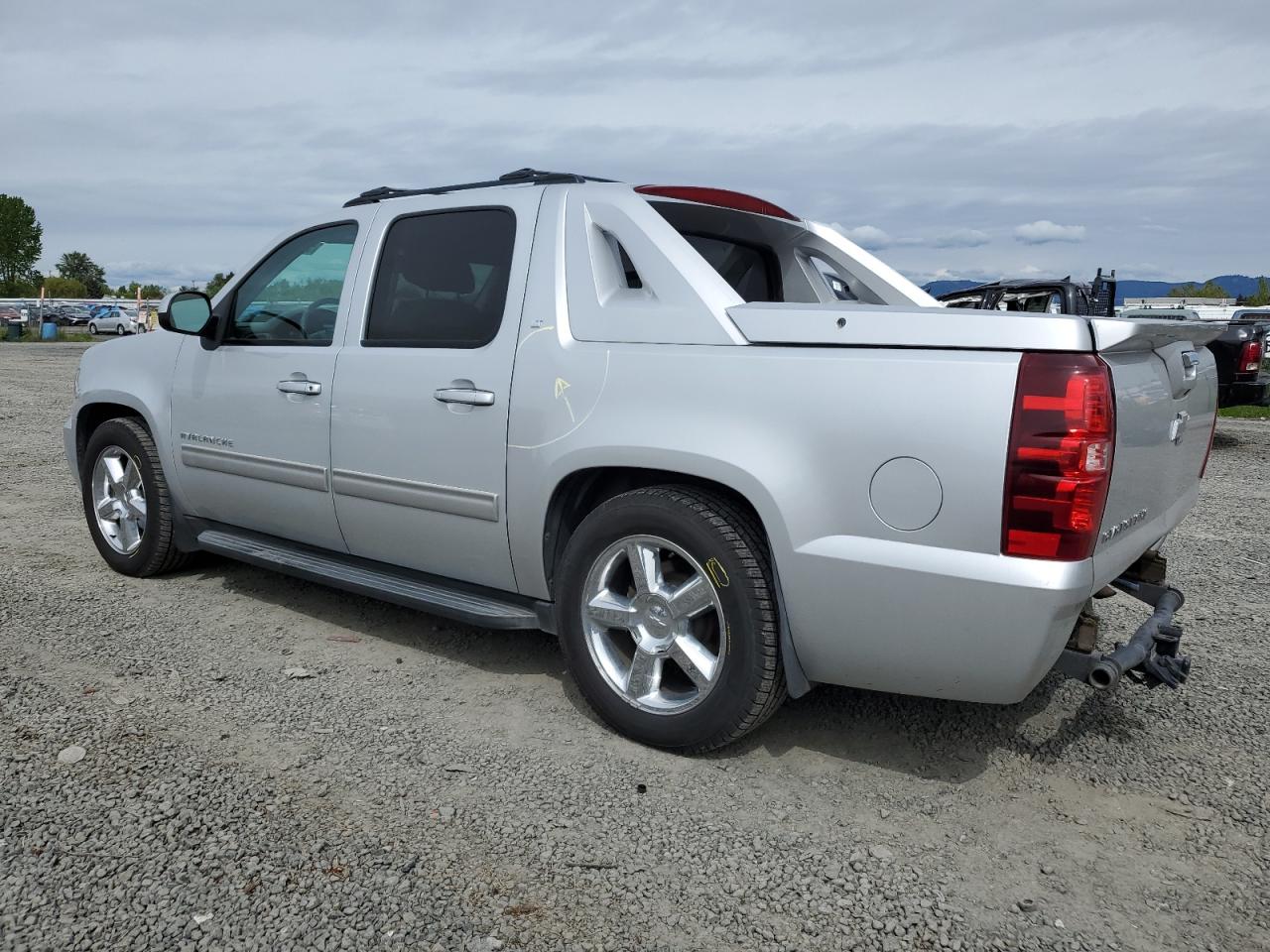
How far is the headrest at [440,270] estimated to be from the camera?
3955mm

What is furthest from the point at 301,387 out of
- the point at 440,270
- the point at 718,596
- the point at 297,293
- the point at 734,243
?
the point at 718,596

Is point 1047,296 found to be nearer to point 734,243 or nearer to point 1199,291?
point 734,243

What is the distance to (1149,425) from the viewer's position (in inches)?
118

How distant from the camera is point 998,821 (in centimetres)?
299

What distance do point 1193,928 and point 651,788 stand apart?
1.45m

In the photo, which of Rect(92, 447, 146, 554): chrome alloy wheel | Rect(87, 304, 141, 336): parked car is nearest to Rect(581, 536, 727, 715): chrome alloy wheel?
Rect(92, 447, 146, 554): chrome alloy wheel

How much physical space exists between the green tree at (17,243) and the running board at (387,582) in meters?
122

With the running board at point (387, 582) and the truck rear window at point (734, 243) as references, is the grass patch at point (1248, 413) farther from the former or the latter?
the running board at point (387, 582)

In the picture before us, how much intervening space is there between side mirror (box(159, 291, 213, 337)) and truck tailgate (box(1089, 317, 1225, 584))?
148 inches

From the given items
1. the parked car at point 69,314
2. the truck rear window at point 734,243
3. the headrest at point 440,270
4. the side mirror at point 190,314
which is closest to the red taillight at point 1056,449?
the truck rear window at point 734,243

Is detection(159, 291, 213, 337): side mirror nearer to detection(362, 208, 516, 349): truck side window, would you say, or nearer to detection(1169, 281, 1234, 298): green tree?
detection(362, 208, 516, 349): truck side window

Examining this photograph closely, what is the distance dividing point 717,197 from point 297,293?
1937 mm

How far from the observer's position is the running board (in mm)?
3707

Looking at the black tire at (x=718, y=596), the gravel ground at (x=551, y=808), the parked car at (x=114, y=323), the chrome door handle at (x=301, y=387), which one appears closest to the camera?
the gravel ground at (x=551, y=808)
